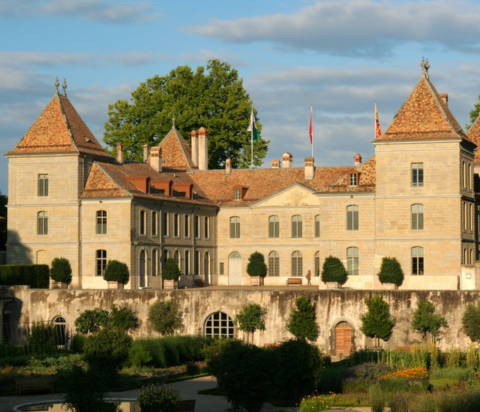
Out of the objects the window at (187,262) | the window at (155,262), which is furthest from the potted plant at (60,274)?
the window at (187,262)

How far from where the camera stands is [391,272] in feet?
173

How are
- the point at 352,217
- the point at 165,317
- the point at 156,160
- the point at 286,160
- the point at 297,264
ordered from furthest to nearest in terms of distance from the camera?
1. the point at 286,160
2. the point at 156,160
3. the point at 297,264
4. the point at 352,217
5. the point at 165,317

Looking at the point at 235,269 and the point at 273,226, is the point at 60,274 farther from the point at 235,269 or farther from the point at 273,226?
the point at 273,226

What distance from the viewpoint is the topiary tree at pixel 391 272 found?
52.7 m

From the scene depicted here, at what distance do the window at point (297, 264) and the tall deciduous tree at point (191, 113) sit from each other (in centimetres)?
1472

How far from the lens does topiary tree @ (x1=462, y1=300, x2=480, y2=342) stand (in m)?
41.6

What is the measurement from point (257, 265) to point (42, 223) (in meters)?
15.2

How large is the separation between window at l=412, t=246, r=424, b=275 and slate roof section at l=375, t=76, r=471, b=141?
6.70m

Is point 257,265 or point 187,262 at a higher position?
point 187,262

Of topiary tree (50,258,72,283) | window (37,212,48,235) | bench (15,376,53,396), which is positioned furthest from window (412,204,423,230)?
bench (15,376,53,396)

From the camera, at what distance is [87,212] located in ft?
190

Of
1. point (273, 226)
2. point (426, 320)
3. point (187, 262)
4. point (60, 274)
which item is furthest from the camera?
point (273, 226)

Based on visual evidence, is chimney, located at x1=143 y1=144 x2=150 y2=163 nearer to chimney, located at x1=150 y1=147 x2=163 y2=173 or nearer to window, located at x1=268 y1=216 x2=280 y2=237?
chimney, located at x1=150 y1=147 x2=163 y2=173

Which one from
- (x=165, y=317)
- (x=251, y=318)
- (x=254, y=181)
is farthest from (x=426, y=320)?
(x=254, y=181)
